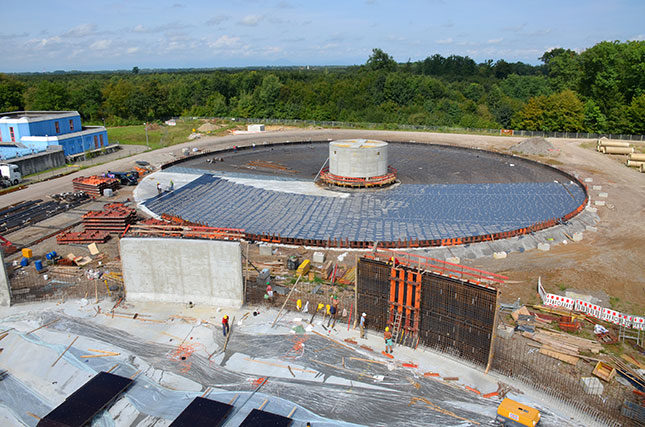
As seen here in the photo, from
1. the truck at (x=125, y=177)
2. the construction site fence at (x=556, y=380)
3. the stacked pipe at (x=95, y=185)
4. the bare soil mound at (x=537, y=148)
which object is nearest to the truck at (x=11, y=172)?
the stacked pipe at (x=95, y=185)

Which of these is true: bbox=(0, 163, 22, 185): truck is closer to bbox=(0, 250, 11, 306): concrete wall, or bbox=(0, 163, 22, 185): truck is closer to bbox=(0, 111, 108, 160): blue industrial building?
bbox=(0, 111, 108, 160): blue industrial building

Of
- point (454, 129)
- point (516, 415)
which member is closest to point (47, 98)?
point (454, 129)

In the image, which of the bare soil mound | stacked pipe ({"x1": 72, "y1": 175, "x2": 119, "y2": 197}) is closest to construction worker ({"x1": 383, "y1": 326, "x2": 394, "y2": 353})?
stacked pipe ({"x1": 72, "y1": 175, "x2": 119, "y2": 197})

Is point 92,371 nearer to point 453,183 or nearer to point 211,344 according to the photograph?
point 211,344

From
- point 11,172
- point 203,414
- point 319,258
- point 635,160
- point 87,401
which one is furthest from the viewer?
point 635,160

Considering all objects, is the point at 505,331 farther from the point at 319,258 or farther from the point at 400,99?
the point at 400,99

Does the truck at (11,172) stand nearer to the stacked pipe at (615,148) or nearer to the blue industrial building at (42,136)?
the blue industrial building at (42,136)
